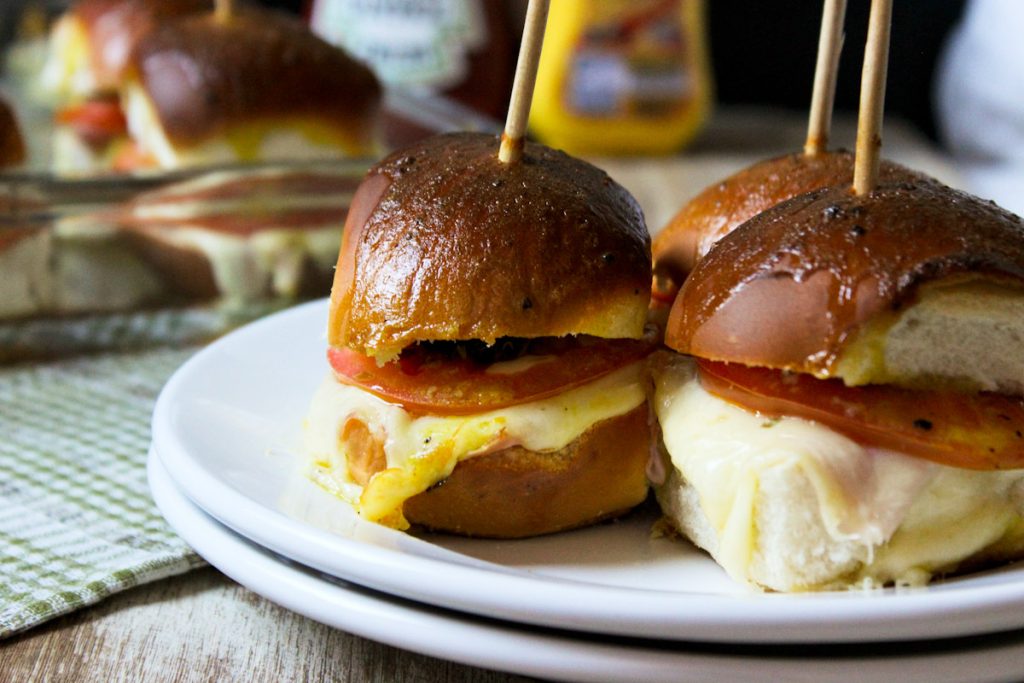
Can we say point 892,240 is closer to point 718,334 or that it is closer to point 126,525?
point 718,334

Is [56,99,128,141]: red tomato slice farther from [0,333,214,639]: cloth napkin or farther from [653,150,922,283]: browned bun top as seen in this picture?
[653,150,922,283]: browned bun top

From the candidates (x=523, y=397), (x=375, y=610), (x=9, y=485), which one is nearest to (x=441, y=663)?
(x=375, y=610)

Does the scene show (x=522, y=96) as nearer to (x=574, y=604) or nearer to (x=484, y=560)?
(x=484, y=560)

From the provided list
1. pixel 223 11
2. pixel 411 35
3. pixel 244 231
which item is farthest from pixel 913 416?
pixel 411 35

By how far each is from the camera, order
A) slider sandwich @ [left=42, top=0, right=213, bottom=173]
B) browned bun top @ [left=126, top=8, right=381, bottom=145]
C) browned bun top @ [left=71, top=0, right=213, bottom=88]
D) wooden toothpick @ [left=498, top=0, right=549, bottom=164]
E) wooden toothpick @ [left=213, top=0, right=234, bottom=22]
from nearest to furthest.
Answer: wooden toothpick @ [left=498, top=0, right=549, bottom=164] < browned bun top @ [left=126, top=8, right=381, bottom=145] < wooden toothpick @ [left=213, top=0, right=234, bottom=22] < slider sandwich @ [left=42, top=0, right=213, bottom=173] < browned bun top @ [left=71, top=0, right=213, bottom=88]

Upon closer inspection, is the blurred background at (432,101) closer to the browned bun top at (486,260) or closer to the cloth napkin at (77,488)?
the cloth napkin at (77,488)

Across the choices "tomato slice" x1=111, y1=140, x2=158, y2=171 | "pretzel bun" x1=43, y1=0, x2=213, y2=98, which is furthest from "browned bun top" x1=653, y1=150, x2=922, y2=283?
"pretzel bun" x1=43, y1=0, x2=213, y2=98
